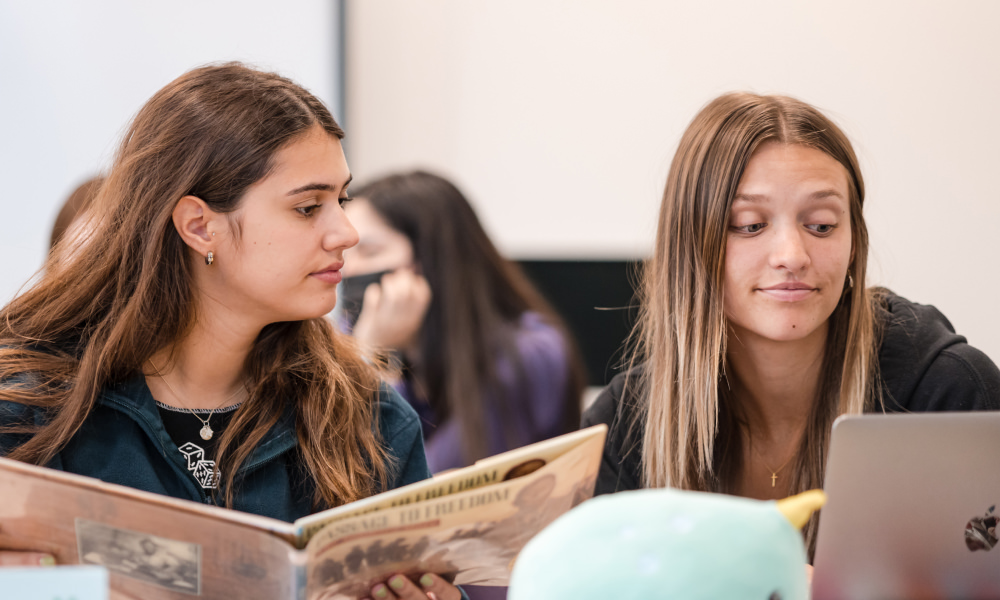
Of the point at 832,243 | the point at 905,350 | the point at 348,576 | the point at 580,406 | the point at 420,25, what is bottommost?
the point at 580,406

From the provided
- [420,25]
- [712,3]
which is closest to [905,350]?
[712,3]

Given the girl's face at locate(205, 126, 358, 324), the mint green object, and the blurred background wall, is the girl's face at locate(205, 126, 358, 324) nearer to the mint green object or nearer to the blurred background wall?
the mint green object

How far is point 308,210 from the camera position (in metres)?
1.23

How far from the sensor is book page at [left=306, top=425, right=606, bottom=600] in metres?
0.81

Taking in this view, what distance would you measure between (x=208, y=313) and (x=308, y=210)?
221mm

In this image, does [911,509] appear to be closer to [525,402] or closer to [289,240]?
[289,240]

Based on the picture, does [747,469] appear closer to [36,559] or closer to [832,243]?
[832,243]

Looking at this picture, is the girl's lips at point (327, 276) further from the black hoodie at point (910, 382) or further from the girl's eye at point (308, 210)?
the black hoodie at point (910, 382)

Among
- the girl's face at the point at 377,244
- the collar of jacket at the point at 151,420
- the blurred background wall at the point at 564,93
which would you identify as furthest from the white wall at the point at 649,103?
the collar of jacket at the point at 151,420

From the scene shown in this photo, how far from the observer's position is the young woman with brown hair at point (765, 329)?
4.01ft

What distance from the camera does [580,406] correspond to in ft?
7.73

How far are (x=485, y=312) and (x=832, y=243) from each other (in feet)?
3.99

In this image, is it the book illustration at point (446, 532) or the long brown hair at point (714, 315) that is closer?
the book illustration at point (446, 532)

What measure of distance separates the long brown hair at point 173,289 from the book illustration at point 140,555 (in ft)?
1.06
